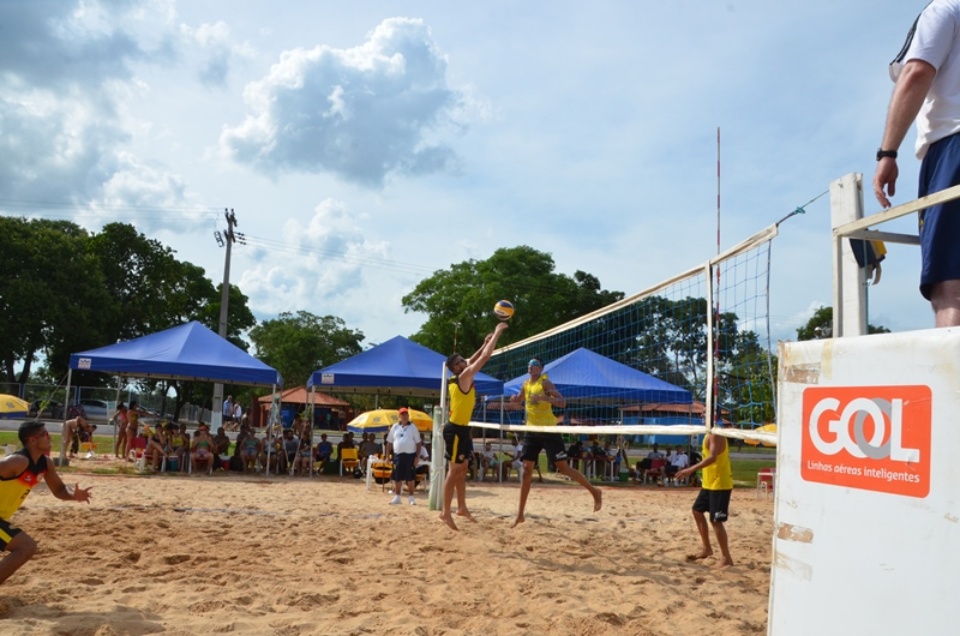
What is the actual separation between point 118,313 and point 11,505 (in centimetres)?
3141

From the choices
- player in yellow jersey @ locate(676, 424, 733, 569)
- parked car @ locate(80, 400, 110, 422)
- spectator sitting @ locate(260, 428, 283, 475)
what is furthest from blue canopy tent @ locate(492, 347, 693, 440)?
parked car @ locate(80, 400, 110, 422)

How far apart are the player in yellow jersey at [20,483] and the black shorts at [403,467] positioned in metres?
5.47

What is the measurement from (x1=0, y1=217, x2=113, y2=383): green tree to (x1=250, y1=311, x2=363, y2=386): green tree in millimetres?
12586

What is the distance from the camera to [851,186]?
2.40m

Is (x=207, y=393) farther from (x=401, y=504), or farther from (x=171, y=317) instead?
(x=401, y=504)

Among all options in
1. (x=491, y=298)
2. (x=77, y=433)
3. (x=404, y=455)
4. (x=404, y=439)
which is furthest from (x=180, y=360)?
(x=491, y=298)

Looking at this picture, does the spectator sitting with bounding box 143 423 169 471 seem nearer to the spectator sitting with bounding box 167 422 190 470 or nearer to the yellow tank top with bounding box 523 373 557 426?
the spectator sitting with bounding box 167 422 190 470

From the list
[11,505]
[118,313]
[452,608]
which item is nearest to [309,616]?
[452,608]

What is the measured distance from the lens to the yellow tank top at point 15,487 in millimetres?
3893

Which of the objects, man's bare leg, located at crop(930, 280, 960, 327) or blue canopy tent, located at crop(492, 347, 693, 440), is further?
blue canopy tent, located at crop(492, 347, 693, 440)

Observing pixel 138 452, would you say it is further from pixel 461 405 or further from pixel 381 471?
pixel 461 405

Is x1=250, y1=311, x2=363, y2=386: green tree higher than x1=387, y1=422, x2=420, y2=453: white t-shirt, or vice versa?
x1=250, y1=311, x2=363, y2=386: green tree

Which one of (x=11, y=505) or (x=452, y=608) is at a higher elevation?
(x=11, y=505)

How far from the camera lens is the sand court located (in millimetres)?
3598
